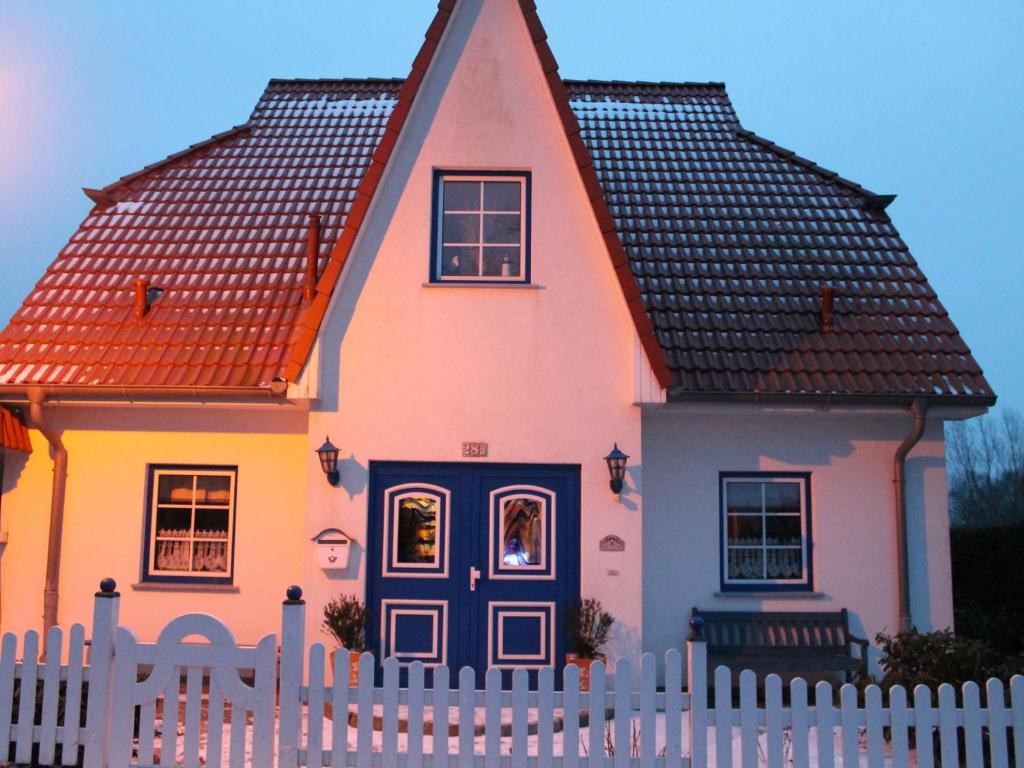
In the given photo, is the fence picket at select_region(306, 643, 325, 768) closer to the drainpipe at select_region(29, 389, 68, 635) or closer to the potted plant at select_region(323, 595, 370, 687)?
the potted plant at select_region(323, 595, 370, 687)

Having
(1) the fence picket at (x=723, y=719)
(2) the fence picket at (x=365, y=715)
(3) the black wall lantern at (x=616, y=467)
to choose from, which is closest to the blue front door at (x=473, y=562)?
(3) the black wall lantern at (x=616, y=467)

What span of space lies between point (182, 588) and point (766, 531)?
275 inches

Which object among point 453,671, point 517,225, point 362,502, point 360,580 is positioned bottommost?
point 453,671

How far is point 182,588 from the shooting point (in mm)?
11117

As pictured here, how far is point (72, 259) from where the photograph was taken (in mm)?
12883

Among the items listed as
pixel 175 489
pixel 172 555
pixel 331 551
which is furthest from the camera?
pixel 175 489

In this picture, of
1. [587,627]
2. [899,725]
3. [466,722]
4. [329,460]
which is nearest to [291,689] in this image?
[466,722]

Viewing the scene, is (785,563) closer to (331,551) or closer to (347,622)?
(347,622)

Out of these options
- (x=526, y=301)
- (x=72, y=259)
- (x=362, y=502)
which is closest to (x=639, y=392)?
(x=526, y=301)

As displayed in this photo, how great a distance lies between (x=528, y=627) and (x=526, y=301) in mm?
3621

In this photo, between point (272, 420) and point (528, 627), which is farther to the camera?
point (272, 420)

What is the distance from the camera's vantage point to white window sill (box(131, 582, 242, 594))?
11109 millimetres

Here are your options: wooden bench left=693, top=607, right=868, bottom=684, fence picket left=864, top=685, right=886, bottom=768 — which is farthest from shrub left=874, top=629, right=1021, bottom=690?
fence picket left=864, top=685, right=886, bottom=768

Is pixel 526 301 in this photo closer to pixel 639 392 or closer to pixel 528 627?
pixel 639 392
